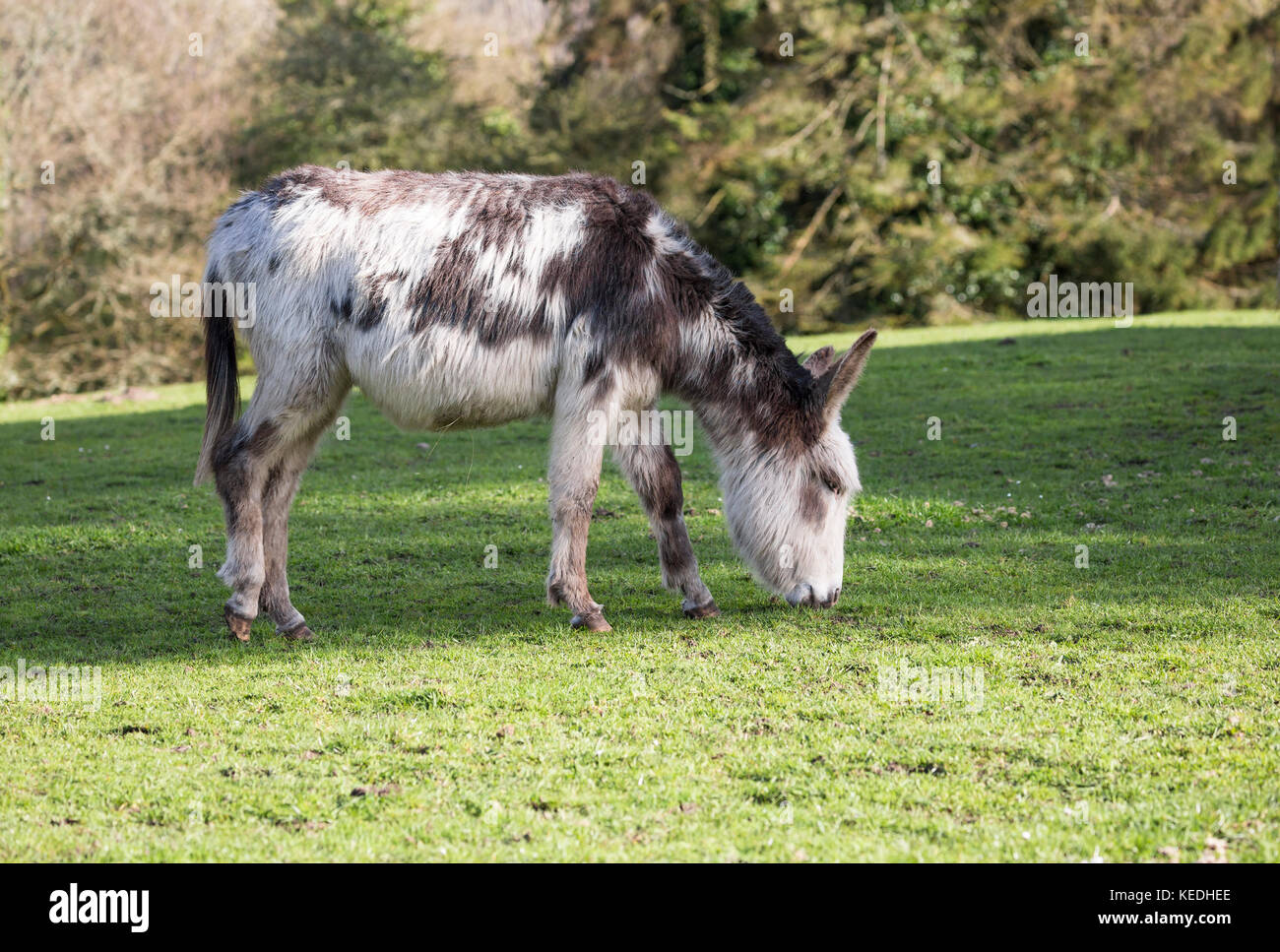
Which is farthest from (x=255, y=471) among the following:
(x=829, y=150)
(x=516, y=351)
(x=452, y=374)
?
(x=829, y=150)

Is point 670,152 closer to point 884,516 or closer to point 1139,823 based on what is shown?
point 884,516

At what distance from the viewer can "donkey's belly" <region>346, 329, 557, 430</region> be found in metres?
6.46

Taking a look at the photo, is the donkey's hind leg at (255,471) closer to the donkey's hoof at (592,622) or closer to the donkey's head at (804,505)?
the donkey's hoof at (592,622)

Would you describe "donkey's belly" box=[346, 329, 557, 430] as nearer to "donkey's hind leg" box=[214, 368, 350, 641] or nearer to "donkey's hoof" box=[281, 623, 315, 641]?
"donkey's hind leg" box=[214, 368, 350, 641]

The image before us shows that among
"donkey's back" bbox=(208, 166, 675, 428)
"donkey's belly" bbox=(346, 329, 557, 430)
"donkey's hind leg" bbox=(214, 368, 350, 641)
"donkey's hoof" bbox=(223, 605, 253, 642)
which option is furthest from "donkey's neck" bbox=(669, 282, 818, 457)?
"donkey's hoof" bbox=(223, 605, 253, 642)

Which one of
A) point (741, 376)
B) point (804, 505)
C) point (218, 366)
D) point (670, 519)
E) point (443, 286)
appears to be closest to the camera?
point (443, 286)

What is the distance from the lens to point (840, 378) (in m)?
6.49

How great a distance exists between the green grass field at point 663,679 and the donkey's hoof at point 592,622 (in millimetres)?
98

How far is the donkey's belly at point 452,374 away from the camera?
646 cm

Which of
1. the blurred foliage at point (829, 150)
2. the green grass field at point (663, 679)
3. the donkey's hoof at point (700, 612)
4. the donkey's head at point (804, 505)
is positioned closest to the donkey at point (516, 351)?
the donkey's head at point (804, 505)

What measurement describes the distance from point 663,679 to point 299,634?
2126 millimetres

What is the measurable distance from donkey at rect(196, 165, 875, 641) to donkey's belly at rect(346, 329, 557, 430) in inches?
0.4

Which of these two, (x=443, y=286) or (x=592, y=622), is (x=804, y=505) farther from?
(x=443, y=286)
